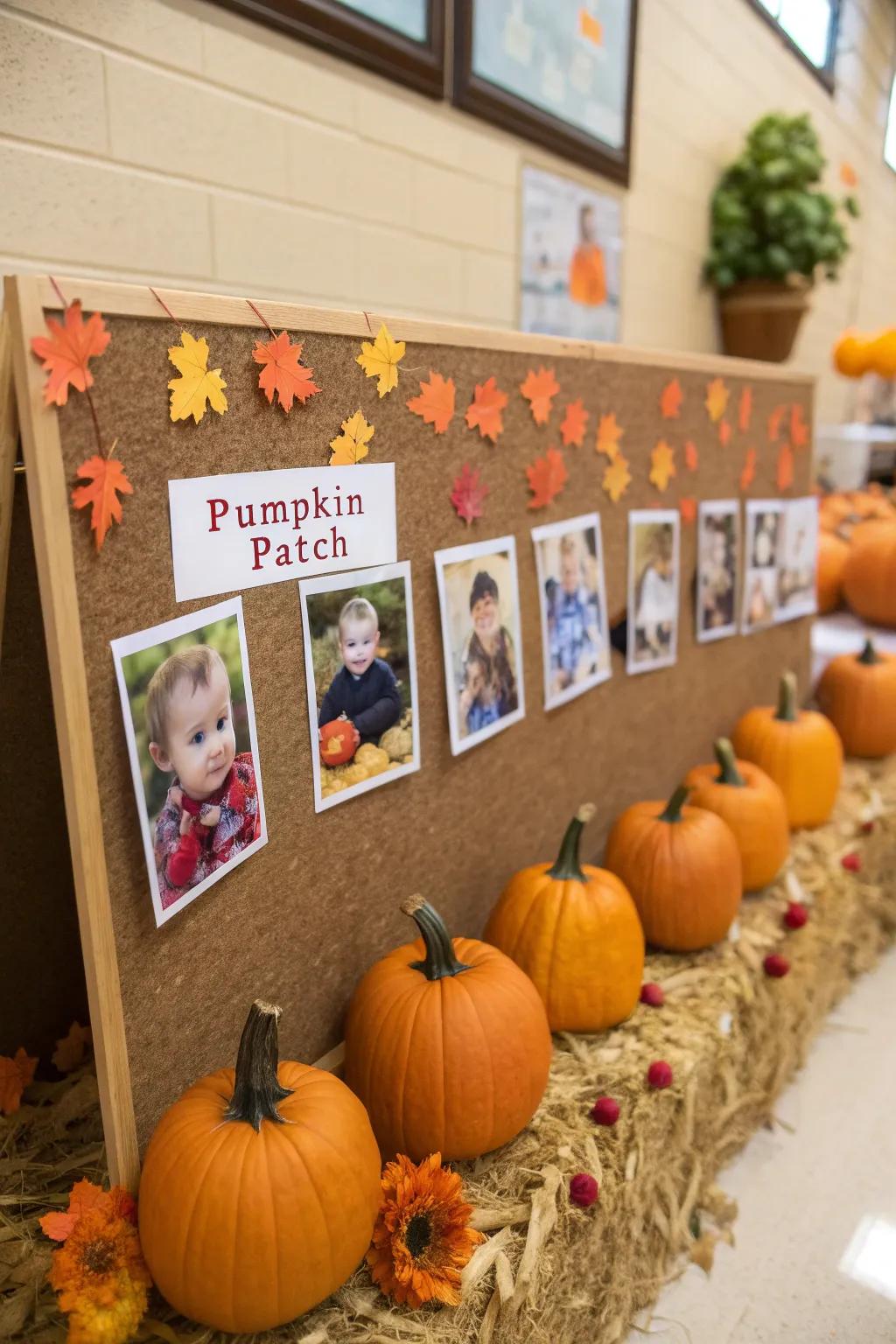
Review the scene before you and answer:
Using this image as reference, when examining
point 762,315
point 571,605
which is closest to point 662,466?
point 571,605

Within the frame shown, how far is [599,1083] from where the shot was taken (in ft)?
3.37

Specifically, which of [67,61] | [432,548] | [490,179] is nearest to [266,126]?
[67,61]

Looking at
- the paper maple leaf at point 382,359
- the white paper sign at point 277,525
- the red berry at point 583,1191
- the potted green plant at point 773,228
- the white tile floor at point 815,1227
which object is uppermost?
the potted green plant at point 773,228

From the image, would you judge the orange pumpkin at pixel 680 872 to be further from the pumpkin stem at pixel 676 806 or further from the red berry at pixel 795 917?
the red berry at pixel 795 917

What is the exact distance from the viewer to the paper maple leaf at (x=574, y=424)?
3.84 ft

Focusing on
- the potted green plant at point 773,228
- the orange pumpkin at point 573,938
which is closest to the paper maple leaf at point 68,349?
the orange pumpkin at point 573,938

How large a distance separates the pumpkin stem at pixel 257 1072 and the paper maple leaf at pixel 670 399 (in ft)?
3.43

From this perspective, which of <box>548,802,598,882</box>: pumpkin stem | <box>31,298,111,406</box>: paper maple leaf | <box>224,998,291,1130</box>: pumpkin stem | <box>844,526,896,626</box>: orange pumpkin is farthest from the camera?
<box>844,526,896,626</box>: orange pumpkin

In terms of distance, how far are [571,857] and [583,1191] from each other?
348mm

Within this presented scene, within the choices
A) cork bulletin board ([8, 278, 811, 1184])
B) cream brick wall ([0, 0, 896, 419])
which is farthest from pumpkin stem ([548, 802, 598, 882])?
cream brick wall ([0, 0, 896, 419])

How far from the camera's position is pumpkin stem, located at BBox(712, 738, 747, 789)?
143cm

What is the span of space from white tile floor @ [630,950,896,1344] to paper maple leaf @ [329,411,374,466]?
3.14 feet

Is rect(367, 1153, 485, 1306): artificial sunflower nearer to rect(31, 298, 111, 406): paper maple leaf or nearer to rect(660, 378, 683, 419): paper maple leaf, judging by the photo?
rect(31, 298, 111, 406): paper maple leaf

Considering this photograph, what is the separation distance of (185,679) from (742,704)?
1320 millimetres
